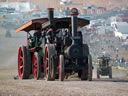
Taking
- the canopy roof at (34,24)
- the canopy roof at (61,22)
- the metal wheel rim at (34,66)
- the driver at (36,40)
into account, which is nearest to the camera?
the canopy roof at (61,22)

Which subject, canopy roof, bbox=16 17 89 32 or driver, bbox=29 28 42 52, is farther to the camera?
driver, bbox=29 28 42 52

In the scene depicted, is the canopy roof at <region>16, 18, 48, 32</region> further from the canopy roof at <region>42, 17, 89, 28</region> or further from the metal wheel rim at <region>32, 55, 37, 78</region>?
the metal wheel rim at <region>32, 55, 37, 78</region>

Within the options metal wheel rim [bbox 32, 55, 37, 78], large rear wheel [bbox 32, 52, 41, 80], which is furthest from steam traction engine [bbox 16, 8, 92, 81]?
metal wheel rim [bbox 32, 55, 37, 78]

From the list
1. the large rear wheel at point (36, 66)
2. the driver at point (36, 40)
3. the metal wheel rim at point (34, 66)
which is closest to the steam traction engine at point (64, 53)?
the large rear wheel at point (36, 66)

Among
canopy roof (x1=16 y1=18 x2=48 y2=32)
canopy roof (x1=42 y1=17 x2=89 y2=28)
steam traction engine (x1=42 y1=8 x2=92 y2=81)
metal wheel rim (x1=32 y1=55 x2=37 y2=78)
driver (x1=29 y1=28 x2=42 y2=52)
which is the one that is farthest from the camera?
driver (x1=29 y1=28 x2=42 y2=52)

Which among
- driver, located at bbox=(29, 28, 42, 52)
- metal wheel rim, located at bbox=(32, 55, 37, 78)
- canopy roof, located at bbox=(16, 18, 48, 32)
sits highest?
canopy roof, located at bbox=(16, 18, 48, 32)

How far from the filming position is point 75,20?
65.9ft

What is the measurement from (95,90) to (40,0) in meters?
115

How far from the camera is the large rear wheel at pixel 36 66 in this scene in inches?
822

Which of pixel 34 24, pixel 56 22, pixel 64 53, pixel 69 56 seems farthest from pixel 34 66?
pixel 69 56

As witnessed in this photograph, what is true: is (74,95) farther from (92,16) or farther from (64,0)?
(64,0)

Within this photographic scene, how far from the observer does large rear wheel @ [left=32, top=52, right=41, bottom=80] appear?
822 inches

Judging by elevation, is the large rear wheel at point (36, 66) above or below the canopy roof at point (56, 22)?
below

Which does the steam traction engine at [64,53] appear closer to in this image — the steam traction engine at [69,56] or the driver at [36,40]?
the steam traction engine at [69,56]
